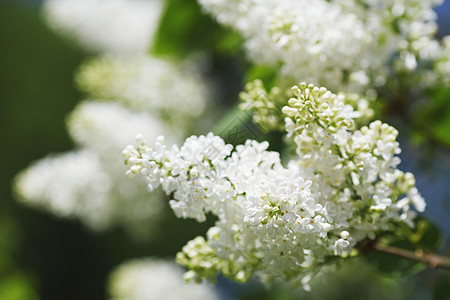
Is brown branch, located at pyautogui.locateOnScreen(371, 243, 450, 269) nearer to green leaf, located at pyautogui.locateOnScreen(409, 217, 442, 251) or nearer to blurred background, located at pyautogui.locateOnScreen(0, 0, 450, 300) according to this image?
green leaf, located at pyautogui.locateOnScreen(409, 217, 442, 251)

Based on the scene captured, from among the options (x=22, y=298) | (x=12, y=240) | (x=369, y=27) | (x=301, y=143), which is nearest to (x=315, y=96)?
(x=301, y=143)

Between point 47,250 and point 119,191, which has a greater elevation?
point 47,250

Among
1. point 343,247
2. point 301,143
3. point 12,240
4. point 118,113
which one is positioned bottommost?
point 343,247

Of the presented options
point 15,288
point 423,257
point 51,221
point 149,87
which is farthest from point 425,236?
point 51,221

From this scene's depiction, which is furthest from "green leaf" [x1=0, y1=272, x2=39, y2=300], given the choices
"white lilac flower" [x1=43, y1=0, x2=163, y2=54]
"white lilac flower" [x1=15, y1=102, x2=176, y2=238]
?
"white lilac flower" [x1=43, y1=0, x2=163, y2=54]

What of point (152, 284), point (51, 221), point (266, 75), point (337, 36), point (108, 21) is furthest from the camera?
point (51, 221)

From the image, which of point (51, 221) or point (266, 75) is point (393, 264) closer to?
point (266, 75)

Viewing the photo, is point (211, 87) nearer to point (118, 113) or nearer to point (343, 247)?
point (118, 113)
